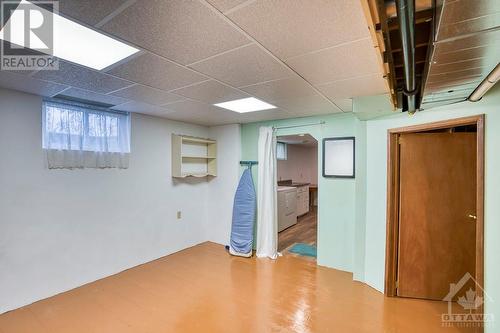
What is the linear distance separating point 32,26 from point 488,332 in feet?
12.2

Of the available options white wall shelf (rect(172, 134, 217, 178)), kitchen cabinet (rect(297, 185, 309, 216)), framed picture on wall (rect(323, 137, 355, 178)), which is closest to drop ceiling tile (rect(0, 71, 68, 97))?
white wall shelf (rect(172, 134, 217, 178))

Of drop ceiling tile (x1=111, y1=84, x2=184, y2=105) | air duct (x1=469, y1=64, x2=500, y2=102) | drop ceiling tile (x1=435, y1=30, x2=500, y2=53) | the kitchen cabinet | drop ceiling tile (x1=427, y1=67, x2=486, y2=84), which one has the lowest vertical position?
the kitchen cabinet

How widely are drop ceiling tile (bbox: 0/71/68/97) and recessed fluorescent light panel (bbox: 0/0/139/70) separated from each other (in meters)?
0.70

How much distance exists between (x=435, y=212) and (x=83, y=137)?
4080mm

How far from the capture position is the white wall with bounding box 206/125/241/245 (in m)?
4.48

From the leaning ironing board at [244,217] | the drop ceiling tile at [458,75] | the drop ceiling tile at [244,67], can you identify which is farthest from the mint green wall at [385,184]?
the leaning ironing board at [244,217]

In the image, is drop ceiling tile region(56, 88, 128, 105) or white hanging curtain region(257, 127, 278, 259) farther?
white hanging curtain region(257, 127, 278, 259)

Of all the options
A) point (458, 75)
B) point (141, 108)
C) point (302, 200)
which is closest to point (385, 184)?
point (458, 75)

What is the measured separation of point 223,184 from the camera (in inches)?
182

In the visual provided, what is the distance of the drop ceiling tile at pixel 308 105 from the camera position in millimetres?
2811

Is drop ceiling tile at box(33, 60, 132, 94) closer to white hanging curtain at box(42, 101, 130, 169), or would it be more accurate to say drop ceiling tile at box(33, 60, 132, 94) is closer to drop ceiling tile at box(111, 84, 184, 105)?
drop ceiling tile at box(111, 84, 184, 105)

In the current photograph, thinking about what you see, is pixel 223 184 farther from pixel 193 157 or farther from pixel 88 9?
pixel 88 9

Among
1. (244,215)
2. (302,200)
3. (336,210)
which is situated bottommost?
(302,200)

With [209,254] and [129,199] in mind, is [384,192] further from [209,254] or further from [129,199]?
[129,199]
